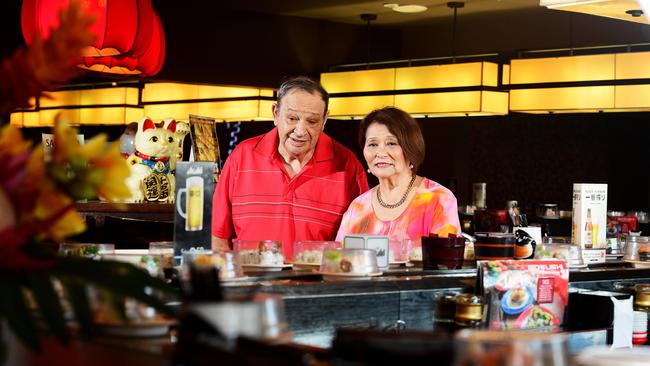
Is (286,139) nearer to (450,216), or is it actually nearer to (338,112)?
(450,216)

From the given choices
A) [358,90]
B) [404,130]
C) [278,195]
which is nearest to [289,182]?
[278,195]

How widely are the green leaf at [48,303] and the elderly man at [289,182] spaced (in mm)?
2837

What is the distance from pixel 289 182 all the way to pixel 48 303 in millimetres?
2956

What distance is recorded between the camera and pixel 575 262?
11.8 feet

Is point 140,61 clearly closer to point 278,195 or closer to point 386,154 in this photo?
point 278,195

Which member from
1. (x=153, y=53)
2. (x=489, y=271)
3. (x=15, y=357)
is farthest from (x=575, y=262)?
(x=153, y=53)

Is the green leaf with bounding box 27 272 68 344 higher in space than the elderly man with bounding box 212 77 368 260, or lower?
lower

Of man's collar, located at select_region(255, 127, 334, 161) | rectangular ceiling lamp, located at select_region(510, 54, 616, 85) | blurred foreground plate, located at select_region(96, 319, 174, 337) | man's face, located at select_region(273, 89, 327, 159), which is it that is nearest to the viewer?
blurred foreground plate, located at select_region(96, 319, 174, 337)

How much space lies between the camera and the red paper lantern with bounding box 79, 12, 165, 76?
626 cm

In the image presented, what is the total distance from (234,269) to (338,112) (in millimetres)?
7787

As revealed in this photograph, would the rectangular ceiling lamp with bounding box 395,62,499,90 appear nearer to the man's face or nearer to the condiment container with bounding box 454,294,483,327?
the man's face

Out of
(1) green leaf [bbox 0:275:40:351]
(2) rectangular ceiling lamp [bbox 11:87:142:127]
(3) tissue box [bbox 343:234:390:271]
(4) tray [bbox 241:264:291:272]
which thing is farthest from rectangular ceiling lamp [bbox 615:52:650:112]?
(1) green leaf [bbox 0:275:40:351]

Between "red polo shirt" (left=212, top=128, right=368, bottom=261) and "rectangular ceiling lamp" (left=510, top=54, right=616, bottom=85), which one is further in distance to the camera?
"rectangular ceiling lamp" (left=510, top=54, right=616, bottom=85)

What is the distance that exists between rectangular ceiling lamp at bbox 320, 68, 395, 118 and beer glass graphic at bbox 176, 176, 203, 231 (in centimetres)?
720
